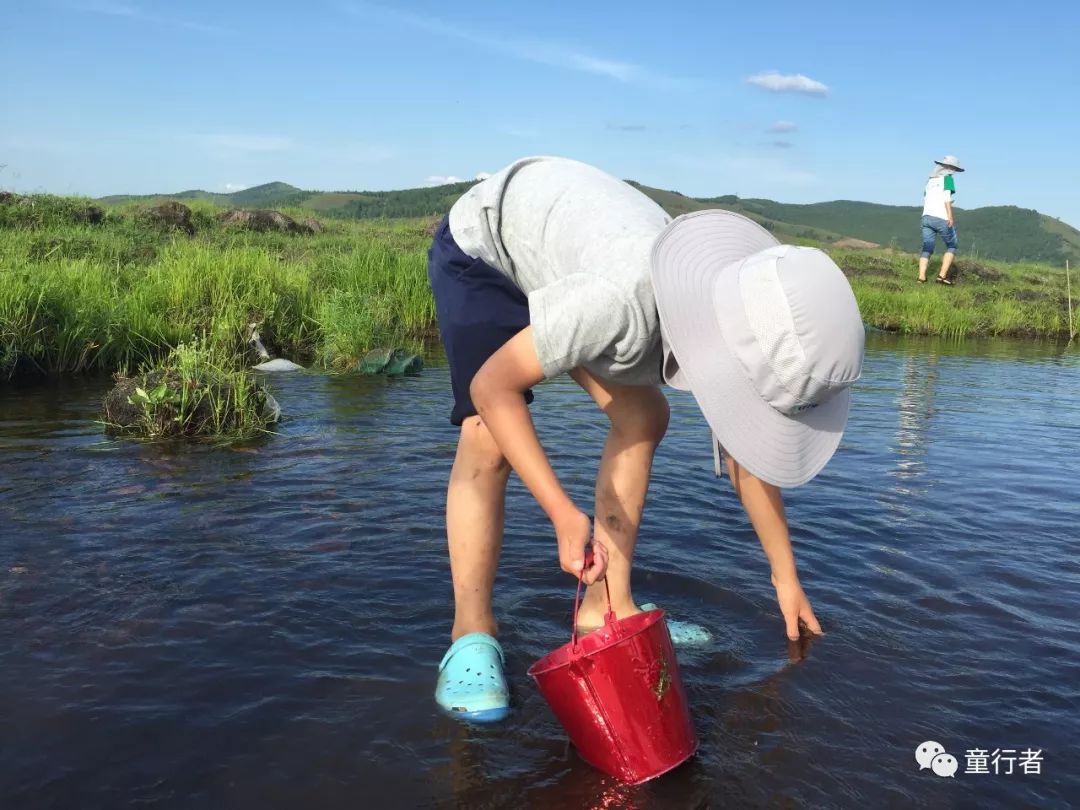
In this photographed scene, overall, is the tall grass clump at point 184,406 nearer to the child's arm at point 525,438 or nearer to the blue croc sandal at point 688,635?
the blue croc sandal at point 688,635

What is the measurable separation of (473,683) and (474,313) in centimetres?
97

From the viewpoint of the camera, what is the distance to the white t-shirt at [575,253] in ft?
6.48

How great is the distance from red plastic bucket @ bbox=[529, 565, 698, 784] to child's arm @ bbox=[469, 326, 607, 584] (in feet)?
0.58

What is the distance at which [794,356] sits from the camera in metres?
1.96

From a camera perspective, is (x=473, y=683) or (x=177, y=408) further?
(x=177, y=408)

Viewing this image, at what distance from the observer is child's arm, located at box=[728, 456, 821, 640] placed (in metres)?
2.63

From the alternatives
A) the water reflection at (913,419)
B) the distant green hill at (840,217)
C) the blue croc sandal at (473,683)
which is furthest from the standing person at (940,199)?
the distant green hill at (840,217)

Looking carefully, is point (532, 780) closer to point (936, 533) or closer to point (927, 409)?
point (936, 533)

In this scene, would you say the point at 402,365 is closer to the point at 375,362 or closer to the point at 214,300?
the point at 375,362

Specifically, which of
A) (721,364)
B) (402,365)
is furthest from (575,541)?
(402,365)

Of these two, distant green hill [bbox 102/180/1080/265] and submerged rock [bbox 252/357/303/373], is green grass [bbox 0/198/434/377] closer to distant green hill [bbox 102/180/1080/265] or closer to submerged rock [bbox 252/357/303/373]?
submerged rock [bbox 252/357/303/373]

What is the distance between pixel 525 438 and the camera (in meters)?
2.10

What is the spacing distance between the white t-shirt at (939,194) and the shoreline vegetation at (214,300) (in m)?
1.40

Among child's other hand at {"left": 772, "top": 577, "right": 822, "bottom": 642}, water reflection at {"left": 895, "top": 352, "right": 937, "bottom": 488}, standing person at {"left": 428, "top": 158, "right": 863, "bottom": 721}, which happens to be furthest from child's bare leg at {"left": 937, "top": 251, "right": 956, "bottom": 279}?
standing person at {"left": 428, "top": 158, "right": 863, "bottom": 721}
